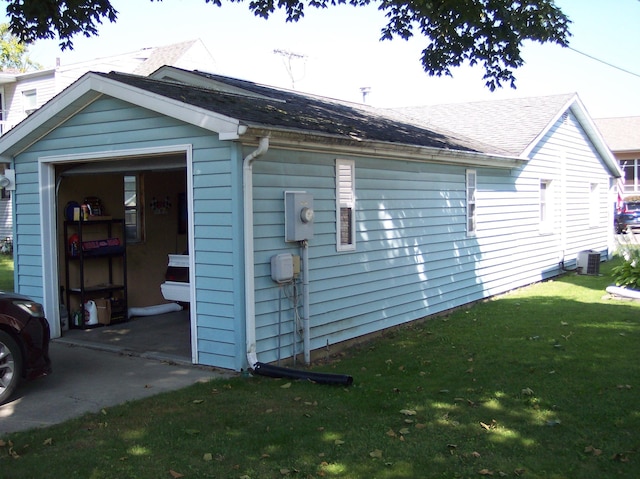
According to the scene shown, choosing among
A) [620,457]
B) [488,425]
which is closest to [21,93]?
[488,425]

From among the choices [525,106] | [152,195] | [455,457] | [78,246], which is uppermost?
[525,106]

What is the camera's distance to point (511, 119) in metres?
17.3

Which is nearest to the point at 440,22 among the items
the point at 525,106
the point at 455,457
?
the point at 455,457

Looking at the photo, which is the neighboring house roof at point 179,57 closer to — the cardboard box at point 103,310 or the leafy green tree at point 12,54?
the leafy green tree at point 12,54

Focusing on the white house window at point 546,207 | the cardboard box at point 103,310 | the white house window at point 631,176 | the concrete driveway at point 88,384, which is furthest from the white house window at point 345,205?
the white house window at point 631,176

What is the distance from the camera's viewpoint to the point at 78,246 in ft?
32.3

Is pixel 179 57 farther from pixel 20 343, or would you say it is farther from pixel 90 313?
pixel 20 343

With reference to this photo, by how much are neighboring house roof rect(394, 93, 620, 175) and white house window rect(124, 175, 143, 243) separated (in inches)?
286

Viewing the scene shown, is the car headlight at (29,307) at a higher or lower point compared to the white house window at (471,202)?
lower

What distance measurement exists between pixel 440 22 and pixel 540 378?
5.49m

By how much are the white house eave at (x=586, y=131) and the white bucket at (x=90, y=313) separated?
930 cm

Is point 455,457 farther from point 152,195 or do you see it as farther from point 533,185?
point 533,185

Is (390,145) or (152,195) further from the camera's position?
(152,195)

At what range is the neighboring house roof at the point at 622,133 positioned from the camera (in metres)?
42.5
